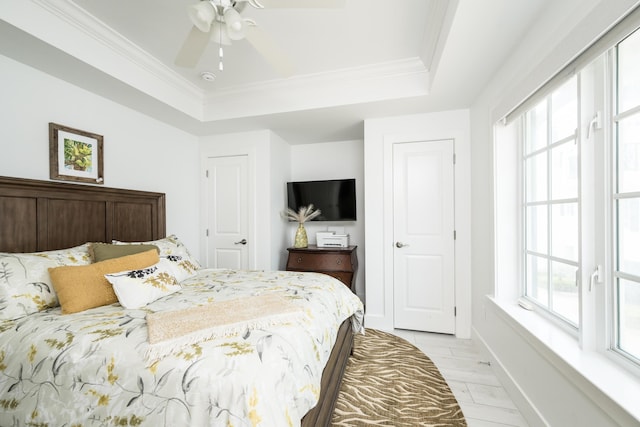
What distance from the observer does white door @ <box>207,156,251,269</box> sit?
3.47 m

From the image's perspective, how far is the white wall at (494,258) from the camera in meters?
1.10

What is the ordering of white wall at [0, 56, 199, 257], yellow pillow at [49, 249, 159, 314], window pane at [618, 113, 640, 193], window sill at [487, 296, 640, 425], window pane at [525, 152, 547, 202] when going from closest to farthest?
window sill at [487, 296, 640, 425] < window pane at [618, 113, 640, 193] < yellow pillow at [49, 249, 159, 314] < window pane at [525, 152, 547, 202] < white wall at [0, 56, 199, 257]

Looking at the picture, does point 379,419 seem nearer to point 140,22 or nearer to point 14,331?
point 14,331

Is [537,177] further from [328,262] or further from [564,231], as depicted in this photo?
[328,262]

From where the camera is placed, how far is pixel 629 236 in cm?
112

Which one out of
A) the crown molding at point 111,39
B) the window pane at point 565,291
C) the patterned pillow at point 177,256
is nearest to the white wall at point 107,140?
the crown molding at point 111,39

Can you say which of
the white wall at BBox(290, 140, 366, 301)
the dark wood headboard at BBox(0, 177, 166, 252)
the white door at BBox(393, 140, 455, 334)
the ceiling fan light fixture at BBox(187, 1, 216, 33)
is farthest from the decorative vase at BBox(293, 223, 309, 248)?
the ceiling fan light fixture at BBox(187, 1, 216, 33)

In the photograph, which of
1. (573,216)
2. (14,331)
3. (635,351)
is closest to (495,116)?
(573,216)

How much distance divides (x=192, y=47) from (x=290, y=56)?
38.0 inches

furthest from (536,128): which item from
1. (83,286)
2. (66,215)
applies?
(66,215)

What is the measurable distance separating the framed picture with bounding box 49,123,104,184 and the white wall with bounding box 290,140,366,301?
210cm

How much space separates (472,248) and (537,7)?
200 cm

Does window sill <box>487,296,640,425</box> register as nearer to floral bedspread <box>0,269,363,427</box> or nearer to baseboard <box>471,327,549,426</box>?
baseboard <box>471,327,549,426</box>

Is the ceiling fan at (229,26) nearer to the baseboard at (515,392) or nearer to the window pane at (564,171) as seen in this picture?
the window pane at (564,171)
